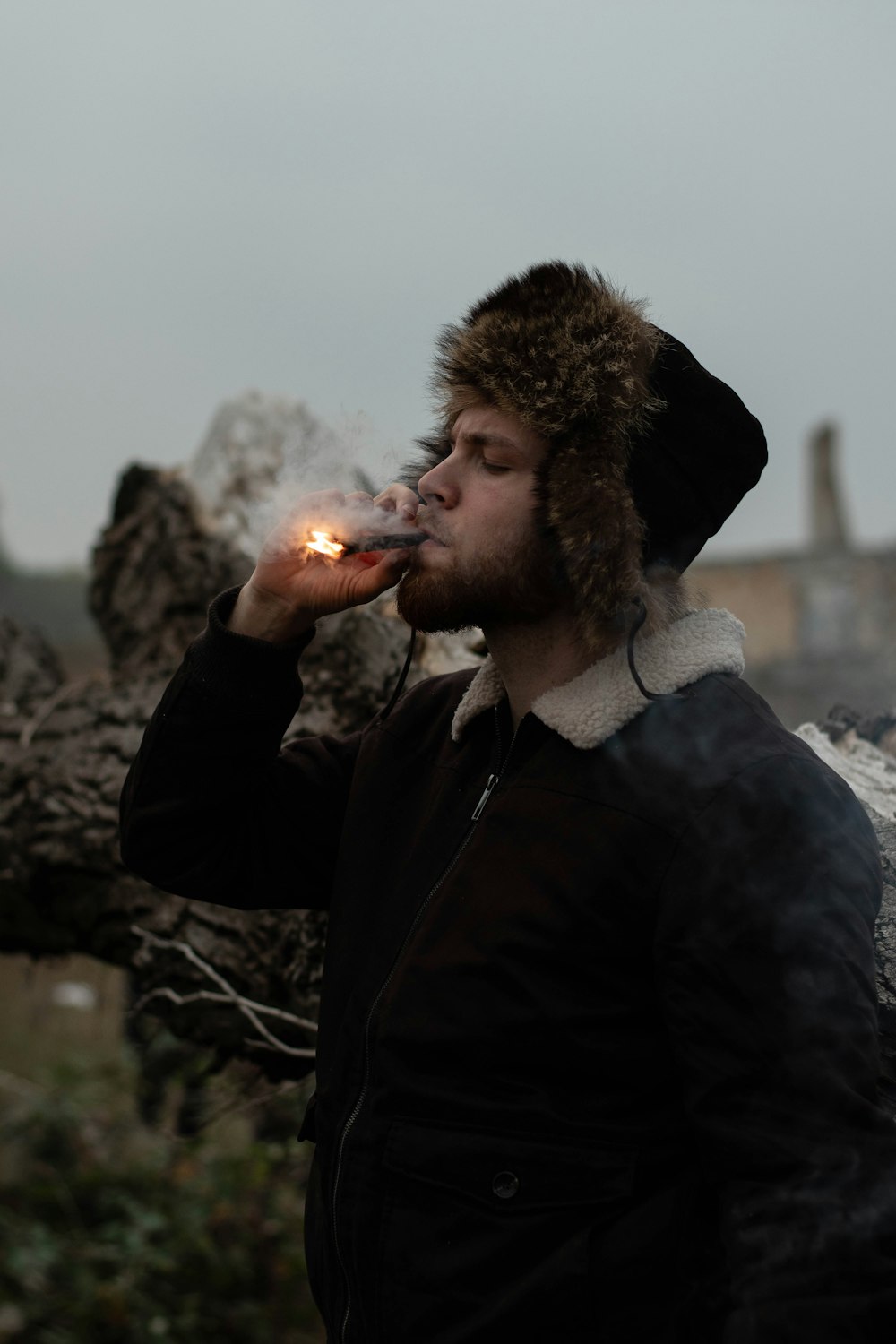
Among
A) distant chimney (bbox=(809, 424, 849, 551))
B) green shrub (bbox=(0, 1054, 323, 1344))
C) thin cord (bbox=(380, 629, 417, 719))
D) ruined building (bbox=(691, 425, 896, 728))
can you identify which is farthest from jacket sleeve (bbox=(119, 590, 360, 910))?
distant chimney (bbox=(809, 424, 849, 551))

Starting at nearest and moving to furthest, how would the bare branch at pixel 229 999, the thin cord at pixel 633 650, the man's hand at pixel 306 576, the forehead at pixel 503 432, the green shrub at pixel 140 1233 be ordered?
1. the thin cord at pixel 633 650
2. the forehead at pixel 503 432
3. the man's hand at pixel 306 576
4. the bare branch at pixel 229 999
5. the green shrub at pixel 140 1233

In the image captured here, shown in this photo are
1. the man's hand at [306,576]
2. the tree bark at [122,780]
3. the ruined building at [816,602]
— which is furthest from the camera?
the ruined building at [816,602]

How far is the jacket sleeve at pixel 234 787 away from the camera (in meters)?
2.11

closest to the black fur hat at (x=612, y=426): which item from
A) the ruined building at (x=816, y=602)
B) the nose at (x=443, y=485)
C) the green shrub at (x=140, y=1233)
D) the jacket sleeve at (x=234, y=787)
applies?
the nose at (x=443, y=485)

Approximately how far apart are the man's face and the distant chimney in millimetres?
13128

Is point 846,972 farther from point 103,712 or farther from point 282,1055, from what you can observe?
point 103,712

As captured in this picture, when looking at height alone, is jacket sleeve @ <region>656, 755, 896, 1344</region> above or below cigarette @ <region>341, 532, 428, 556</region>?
below

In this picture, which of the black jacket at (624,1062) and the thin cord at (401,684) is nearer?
the black jacket at (624,1062)

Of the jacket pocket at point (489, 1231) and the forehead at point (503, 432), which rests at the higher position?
the forehead at point (503, 432)

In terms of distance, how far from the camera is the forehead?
6.34ft

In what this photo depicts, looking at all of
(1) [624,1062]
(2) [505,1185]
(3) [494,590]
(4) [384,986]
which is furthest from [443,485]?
(2) [505,1185]

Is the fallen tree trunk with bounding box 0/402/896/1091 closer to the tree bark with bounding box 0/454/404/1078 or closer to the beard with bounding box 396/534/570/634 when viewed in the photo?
the tree bark with bounding box 0/454/404/1078

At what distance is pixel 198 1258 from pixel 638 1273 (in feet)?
12.8

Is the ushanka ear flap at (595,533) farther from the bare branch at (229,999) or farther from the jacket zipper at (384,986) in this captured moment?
the bare branch at (229,999)
